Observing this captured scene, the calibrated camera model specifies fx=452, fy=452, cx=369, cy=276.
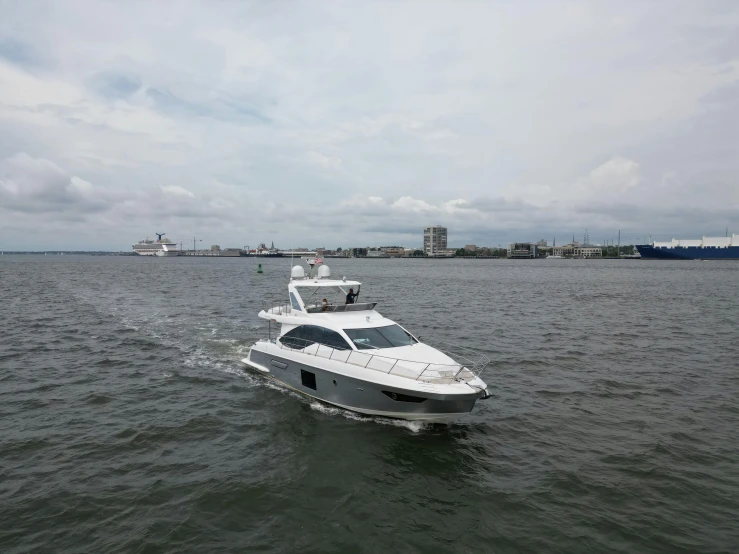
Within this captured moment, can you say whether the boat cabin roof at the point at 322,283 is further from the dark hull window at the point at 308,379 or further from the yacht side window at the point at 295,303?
the dark hull window at the point at 308,379

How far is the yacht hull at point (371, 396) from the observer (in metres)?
11.8

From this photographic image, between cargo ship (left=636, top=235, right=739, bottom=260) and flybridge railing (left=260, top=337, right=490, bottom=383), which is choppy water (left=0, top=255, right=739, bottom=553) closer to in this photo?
flybridge railing (left=260, top=337, right=490, bottom=383)

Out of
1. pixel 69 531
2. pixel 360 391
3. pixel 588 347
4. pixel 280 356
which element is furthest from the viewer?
pixel 588 347

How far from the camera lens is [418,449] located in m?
11.5

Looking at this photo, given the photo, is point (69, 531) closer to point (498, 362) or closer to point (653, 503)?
point (653, 503)

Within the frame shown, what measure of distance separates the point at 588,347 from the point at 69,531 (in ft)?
72.4

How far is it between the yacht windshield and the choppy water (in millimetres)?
2245

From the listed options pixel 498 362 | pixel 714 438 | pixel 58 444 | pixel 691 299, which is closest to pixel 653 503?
pixel 714 438

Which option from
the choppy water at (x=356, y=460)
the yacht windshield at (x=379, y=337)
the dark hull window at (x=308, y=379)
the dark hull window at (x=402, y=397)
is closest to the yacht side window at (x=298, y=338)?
the dark hull window at (x=308, y=379)

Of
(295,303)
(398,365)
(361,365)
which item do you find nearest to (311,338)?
(361,365)

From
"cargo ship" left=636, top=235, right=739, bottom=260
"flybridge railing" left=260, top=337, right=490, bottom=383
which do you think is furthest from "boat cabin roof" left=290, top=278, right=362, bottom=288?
"cargo ship" left=636, top=235, right=739, bottom=260

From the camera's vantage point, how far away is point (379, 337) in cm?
1470

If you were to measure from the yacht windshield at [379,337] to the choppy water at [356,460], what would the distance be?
7.37 ft

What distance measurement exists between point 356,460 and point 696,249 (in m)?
217
